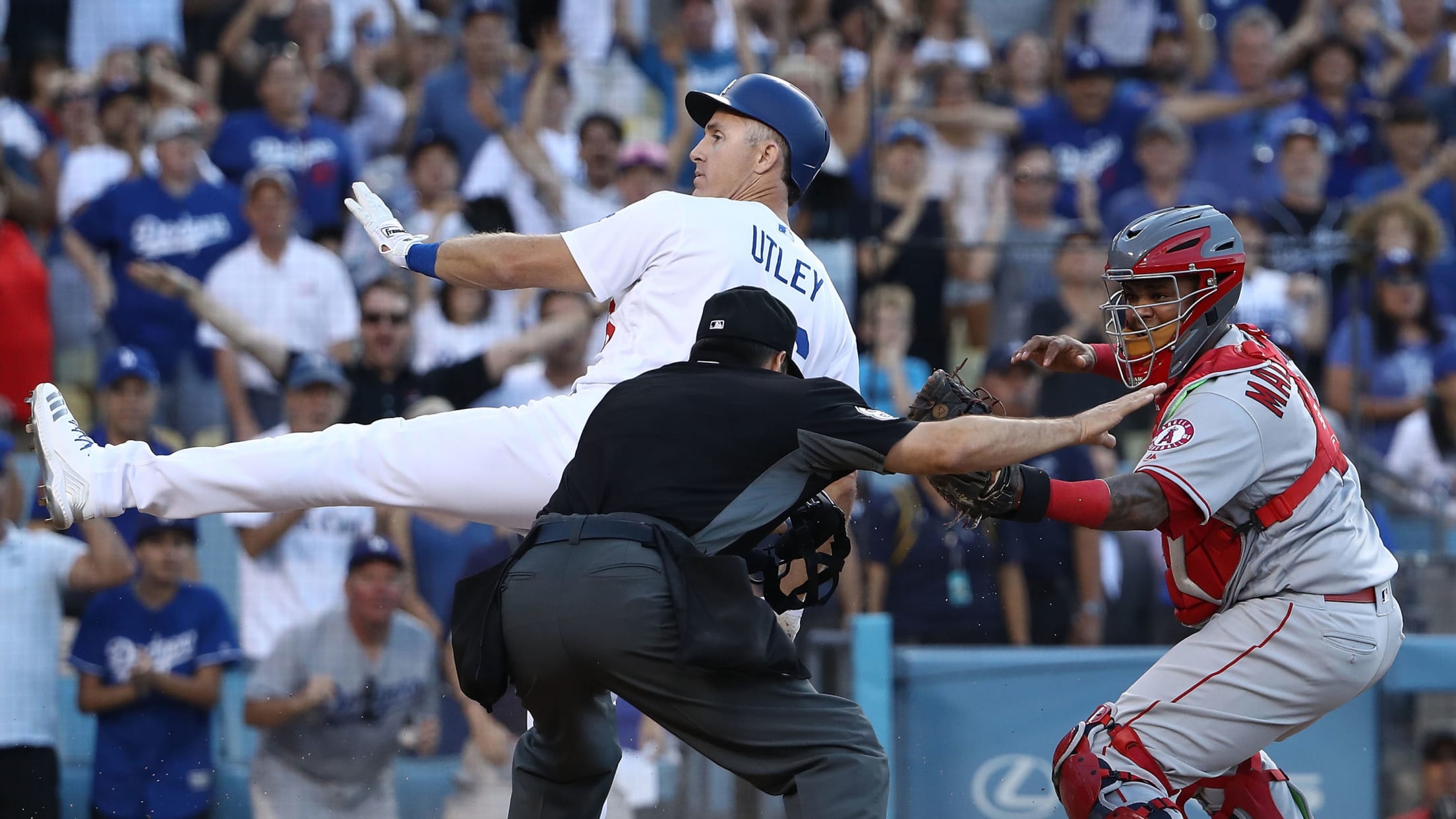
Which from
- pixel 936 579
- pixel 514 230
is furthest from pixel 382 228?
pixel 514 230

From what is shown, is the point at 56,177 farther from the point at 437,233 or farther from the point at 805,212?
the point at 805,212

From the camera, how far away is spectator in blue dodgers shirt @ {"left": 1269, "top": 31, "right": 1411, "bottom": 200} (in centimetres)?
1055

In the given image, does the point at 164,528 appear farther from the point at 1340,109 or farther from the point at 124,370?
the point at 1340,109

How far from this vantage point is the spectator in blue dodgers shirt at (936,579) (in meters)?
7.02

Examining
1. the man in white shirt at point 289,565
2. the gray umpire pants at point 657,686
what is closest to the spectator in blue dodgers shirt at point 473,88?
the man in white shirt at point 289,565

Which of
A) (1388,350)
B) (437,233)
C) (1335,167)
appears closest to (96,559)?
(437,233)

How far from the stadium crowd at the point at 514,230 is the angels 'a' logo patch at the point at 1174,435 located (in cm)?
263

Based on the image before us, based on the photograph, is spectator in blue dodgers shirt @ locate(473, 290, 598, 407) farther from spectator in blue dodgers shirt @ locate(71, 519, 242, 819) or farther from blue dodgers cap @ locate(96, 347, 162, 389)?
spectator in blue dodgers shirt @ locate(71, 519, 242, 819)

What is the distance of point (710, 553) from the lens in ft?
13.6

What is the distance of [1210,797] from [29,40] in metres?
8.52

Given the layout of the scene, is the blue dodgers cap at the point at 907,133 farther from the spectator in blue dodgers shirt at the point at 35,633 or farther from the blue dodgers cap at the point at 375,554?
the spectator in blue dodgers shirt at the point at 35,633

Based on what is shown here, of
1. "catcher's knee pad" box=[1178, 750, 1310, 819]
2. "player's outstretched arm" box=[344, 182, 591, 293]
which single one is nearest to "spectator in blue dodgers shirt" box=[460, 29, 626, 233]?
"player's outstretched arm" box=[344, 182, 591, 293]

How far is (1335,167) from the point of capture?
10539 mm

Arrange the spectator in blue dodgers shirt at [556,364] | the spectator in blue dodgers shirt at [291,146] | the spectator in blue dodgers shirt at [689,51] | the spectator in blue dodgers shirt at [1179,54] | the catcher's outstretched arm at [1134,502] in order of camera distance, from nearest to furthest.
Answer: the catcher's outstretched arm at [1134,502]
the spectator in blue dodgers shirt at [556,364]
the spectator in blue dodgers shirt at [291,146]
the spectator in blue dodgers shirt at [689,51]
the spectator in blue dodgers shirt at [1179,54]
